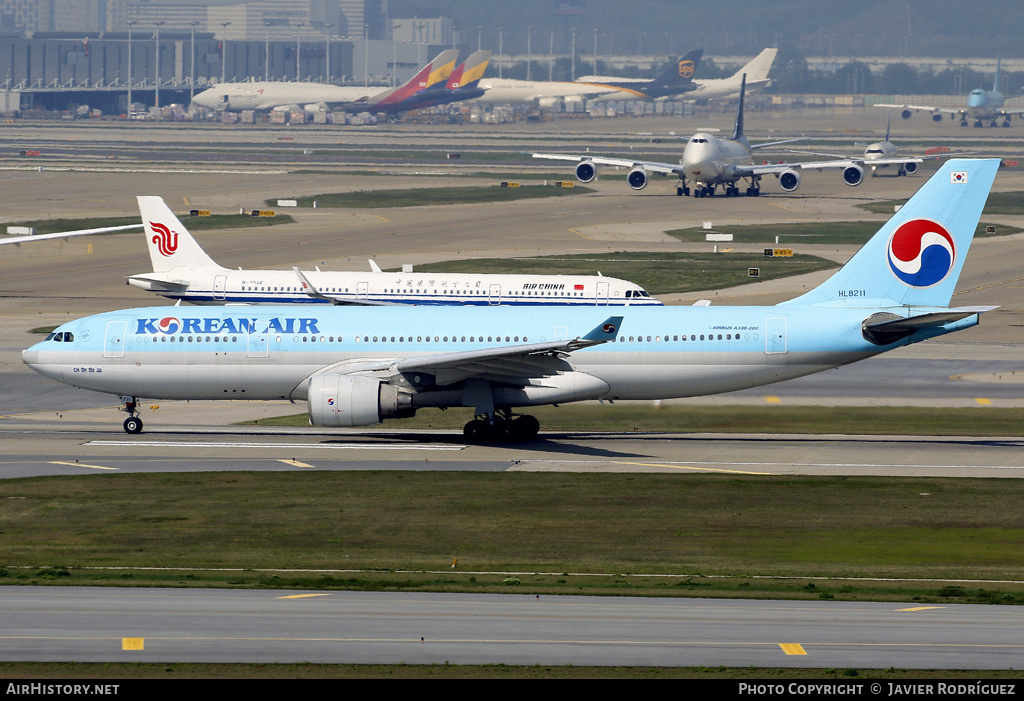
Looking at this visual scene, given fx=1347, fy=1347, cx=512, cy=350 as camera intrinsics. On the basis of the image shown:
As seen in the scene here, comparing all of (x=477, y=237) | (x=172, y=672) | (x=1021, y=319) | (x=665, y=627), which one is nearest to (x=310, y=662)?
(x=172, y=672)

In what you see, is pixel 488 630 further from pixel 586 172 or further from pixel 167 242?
pixel 586 172

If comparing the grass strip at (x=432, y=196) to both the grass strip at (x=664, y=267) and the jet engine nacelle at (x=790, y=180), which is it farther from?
the grass strip at (x=664, y=267)

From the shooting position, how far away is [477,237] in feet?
357

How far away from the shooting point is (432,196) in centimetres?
14162

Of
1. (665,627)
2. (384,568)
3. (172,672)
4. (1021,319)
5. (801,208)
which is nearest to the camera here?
(172,672)

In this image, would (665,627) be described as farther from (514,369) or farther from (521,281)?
(521,281)

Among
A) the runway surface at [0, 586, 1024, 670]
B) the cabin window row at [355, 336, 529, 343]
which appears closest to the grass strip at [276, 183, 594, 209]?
the cabin window row at [355, 336, 529, 343]

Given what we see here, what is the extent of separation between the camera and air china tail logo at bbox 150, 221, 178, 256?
213 feet

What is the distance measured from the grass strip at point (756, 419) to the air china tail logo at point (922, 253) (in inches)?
210

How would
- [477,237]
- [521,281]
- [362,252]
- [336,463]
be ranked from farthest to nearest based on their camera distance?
[477,237], [362,252], [521,281], [336,463]

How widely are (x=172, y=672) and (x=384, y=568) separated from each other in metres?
8.80

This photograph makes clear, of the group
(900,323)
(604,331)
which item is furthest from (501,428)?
(900,323)

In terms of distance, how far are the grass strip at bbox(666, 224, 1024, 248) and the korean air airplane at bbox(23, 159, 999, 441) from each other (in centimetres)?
5939

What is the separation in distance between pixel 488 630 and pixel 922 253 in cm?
2706
